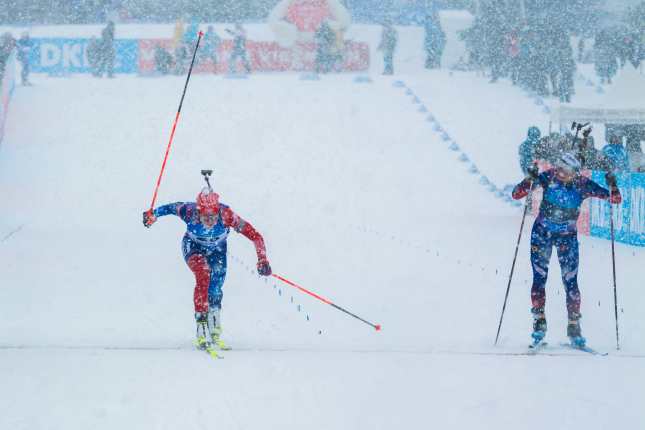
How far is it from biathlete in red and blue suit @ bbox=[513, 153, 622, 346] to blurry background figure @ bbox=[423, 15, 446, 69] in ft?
59.5

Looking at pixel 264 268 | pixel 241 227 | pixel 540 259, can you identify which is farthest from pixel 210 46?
pixel 540 259

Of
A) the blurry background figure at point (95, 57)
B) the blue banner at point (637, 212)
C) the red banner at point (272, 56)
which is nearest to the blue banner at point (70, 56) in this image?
the red banner at point (272, 56)

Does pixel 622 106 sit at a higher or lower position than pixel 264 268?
higher

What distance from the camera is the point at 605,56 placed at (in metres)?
21.7

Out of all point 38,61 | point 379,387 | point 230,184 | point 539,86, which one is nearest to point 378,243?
point 230,184

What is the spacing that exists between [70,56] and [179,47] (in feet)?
14.8

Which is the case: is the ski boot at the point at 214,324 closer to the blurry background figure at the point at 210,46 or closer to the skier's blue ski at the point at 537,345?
the skier's blue ski at the point at 537,345

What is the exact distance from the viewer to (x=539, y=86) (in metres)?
19.6

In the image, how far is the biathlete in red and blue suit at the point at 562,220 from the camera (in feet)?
16.8

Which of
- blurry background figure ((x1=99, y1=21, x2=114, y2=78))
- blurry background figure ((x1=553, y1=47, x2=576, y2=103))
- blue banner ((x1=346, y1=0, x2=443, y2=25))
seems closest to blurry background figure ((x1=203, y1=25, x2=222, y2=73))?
blurry background figure ((x1=99, y1=21, x2=114, y2=78))

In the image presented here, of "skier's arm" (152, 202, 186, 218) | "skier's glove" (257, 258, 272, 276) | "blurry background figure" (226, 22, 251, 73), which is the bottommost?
"skier's glove" (257, 258, 272, 276)

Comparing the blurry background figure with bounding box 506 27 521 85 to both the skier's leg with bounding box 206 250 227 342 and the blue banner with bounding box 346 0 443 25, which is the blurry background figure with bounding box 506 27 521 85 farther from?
the skier's leg with bounding box 206 250 227 342

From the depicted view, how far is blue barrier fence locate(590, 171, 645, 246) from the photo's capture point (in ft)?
31.5

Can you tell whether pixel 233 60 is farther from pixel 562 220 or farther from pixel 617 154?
pixel 562 220
